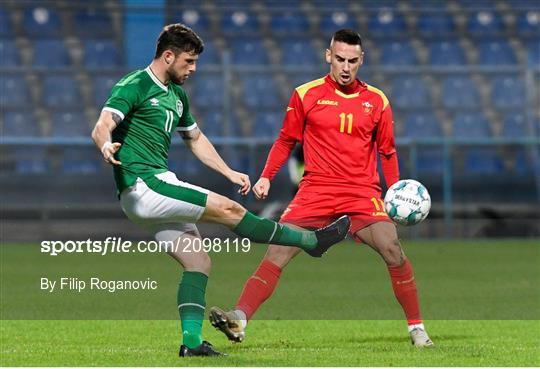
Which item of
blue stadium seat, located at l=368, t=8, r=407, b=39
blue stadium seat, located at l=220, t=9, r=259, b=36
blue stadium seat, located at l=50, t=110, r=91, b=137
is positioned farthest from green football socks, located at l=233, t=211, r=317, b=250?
blue stadium seat, located at l=368, t=8, r=407, b=39

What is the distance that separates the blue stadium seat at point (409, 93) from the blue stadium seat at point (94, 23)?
467cm

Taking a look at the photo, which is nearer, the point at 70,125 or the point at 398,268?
the point at 398,268

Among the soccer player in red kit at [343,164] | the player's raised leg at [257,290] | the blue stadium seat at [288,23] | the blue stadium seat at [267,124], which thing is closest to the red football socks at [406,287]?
the soccer player in red kit at [343,164]

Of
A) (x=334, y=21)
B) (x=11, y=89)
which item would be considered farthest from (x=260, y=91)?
(x=11, y=89)

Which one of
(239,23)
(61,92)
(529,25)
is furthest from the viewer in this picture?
(529,25)

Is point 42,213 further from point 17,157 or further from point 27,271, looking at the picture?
point 27,271

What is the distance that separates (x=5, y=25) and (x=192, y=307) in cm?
1461

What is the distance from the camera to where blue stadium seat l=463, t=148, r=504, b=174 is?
1955 centimetres

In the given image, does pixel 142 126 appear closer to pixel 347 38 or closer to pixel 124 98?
pixel 124 98

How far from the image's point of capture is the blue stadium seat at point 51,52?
20.3m

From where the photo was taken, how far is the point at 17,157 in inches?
735

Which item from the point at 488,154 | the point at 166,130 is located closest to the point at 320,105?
the point at 166,130

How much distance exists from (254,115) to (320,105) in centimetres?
1197

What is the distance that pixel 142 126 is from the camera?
6773 mm
